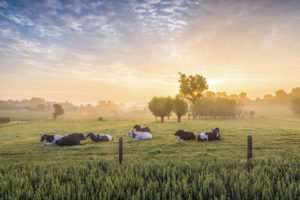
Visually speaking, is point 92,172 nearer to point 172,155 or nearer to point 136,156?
point 136,156

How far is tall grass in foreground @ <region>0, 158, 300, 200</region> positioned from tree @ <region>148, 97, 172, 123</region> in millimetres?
51710

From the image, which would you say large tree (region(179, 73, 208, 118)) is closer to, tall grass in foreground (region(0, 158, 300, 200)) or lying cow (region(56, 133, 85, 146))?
lying cow (region(56, 133, 85, 146))

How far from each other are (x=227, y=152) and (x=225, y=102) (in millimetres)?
92714

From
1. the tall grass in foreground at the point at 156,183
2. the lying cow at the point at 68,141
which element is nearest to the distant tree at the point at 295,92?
the lying cow at the point at 68,141

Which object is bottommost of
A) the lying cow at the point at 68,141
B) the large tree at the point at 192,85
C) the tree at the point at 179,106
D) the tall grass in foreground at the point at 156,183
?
the lying cow at the point at 68,141

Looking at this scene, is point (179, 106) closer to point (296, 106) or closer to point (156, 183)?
point (156, 183)

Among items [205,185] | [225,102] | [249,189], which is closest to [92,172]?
[205,185]

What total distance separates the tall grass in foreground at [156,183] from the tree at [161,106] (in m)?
51.7

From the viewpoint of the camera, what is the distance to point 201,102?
98.1 metres

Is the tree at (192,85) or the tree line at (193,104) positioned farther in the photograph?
the tree at (192,85)

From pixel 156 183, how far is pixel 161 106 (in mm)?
54781

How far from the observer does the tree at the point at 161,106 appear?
61156 millimetres

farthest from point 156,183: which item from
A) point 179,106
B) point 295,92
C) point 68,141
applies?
point 295,92

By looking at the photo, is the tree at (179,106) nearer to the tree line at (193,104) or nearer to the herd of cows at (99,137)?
the tree line at (193,104)
